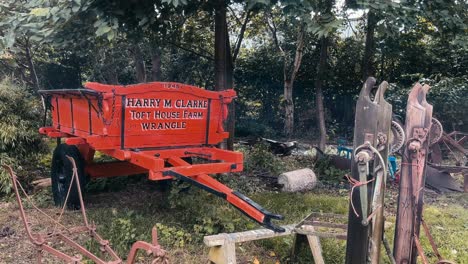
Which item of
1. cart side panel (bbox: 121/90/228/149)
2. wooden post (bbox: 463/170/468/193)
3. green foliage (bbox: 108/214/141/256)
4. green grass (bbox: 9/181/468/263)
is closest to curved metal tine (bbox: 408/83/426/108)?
green grass (bbox: 9/181/468/263)

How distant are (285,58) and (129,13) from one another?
7.72 m

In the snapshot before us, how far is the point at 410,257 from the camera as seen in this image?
10.2ft

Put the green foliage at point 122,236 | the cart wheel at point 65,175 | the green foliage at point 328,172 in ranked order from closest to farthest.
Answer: the green foliage at point 122,236 → the cart wheel at point 65,175 → the green foliage at point 328,172

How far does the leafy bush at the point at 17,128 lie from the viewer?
6.36 meters

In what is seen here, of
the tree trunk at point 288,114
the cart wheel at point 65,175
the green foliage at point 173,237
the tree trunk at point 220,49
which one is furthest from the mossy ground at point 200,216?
the tree trunk at point 288,114

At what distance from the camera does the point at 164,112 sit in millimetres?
4902

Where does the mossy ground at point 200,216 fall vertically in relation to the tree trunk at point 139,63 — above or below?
below

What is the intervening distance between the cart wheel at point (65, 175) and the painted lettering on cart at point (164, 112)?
1.34 meters

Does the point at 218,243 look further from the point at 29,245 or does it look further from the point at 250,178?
the point at 250,178

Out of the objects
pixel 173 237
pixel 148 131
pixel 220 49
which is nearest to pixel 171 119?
pixel 148 131

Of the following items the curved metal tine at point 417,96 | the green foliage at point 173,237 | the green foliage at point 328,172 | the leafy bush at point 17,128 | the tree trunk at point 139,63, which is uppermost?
the tree trunk at point 139,63

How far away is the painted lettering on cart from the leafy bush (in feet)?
8.97

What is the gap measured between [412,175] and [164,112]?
9.52 feet

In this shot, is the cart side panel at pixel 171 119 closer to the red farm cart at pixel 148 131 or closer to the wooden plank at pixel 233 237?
the red farm cart at pixel 148 131
